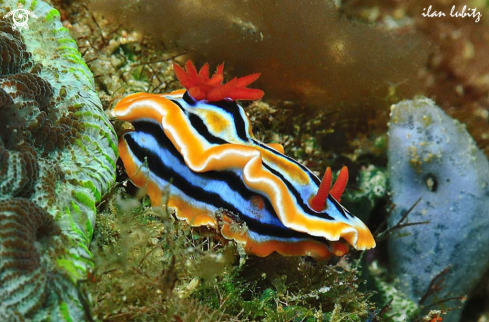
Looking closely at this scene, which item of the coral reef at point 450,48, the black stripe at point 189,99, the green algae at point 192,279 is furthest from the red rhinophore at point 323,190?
the coral reef at point 450,48

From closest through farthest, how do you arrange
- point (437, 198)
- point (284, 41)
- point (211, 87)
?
point (211, 87) < point (284, 41) < point (437, 198)

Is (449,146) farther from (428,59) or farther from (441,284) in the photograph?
(441,284)

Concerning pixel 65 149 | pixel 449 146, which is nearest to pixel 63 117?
pixel 65 149

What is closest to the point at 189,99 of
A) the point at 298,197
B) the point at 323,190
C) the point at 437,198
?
the point at 298,197

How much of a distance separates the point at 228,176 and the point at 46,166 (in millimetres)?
1111

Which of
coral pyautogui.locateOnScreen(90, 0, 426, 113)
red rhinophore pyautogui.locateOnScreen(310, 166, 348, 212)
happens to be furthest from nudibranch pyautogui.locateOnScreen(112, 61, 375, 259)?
coral pyautogui.locateOnScreen(90, 0, 426, 113)

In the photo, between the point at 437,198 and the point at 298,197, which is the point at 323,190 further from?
the point at 437,198

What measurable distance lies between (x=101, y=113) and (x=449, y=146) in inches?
142

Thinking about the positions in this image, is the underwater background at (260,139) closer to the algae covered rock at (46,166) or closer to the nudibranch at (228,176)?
the algae covered rock at (46,166)

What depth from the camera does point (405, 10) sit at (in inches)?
145

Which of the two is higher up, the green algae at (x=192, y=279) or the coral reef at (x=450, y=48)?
the coral reef at (x=450, y=48)

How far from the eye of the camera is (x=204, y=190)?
273 centimetres

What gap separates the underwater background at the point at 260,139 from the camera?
1997mm

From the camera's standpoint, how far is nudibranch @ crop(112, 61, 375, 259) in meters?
2.52
